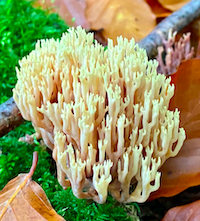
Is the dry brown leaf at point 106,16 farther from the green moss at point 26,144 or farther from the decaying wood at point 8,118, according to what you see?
the decaying wood at point 8,118

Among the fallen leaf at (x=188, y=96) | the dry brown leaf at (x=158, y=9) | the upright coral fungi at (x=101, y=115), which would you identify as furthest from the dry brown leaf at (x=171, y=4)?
the upright coral fungi at (x=101, y=115)

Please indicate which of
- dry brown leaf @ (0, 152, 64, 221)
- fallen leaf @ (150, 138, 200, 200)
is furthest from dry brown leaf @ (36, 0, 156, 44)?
dry brown leaf @ (0, 152, 64, 221)

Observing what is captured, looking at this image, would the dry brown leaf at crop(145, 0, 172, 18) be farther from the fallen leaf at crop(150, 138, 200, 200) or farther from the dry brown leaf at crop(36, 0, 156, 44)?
the fallen leaf at crop(150, 138, 200, 200)

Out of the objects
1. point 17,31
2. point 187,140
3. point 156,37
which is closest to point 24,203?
point 187,140

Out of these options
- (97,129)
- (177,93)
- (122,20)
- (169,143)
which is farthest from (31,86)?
(122,20)

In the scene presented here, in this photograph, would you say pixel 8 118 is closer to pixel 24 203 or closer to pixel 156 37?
pixel 24 203

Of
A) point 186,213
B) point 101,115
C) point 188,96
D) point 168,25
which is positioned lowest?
point 186,213
